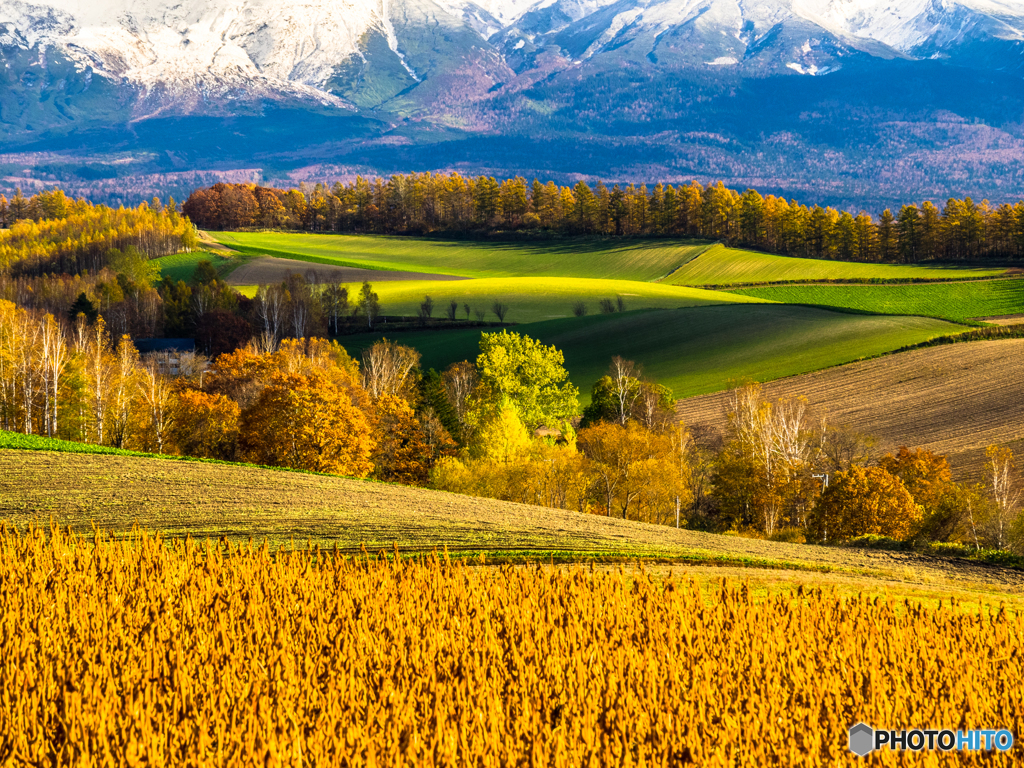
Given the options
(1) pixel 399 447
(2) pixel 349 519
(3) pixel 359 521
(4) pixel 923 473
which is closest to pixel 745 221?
(1) pixel 399 447

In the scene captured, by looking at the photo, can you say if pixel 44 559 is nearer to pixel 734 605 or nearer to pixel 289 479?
pixel 734 605

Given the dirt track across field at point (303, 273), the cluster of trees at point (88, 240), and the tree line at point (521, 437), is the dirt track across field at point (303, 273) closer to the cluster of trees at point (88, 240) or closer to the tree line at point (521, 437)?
the cluster of trees at point (88, 240)

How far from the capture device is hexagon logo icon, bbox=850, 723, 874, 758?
7.54m

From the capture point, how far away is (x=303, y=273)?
440 feet

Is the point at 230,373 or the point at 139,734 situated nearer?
the point at 139,734

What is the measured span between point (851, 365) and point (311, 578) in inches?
2938

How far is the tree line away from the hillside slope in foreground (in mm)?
21096

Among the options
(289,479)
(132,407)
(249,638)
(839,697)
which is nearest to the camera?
(839,697)

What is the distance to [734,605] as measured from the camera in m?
12.0

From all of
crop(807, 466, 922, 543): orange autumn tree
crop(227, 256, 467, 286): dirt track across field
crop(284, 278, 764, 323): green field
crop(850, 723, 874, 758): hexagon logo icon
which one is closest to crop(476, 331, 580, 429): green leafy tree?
crop(807, 466, 922, 543): orange autumn tree

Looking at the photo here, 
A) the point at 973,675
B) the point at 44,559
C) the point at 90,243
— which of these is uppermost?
the point at 90,243

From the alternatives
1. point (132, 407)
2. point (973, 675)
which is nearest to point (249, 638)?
point (973, 675)

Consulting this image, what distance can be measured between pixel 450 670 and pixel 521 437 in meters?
53.9

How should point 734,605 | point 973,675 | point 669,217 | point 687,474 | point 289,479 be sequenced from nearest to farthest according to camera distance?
point 973,675, point 734,605, point 289,479, point 687,474, point 669,217
